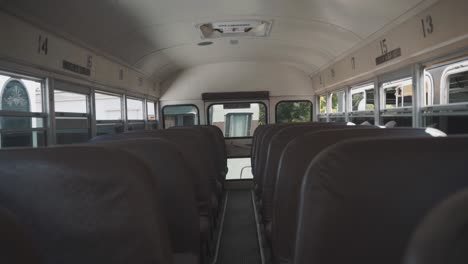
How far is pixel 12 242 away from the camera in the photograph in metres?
0.73

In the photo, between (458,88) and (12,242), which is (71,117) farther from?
(458,88)

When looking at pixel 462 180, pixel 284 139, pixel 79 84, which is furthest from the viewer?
pixel 79 84

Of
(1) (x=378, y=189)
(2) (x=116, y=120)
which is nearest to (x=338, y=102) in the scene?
(2) (x=116, y=120)

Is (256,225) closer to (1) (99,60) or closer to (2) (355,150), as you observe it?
(1) (99,60)

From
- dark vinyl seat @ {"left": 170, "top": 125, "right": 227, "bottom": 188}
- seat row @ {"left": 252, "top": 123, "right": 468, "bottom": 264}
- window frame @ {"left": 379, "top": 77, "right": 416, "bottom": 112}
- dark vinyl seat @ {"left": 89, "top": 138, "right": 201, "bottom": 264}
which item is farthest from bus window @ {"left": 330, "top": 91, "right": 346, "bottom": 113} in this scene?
seat row @ {"left": 252, "top": 123, "right": 468, "bottom": 264}

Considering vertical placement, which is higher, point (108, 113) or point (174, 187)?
point (108, 113)

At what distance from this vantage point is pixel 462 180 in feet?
3.46

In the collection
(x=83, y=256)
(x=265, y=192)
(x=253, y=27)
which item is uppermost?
(x=253, y=27)

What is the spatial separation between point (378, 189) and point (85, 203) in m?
0.86

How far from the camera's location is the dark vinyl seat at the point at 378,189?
1.06m

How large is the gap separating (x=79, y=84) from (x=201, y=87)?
165 inches

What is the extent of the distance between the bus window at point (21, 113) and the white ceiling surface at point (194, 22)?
0.59 meters

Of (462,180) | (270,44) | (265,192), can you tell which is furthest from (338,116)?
(462,180)

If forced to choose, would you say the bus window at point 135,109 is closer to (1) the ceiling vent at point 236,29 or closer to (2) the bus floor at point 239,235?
(1) the ceiling vent at point 236,29
